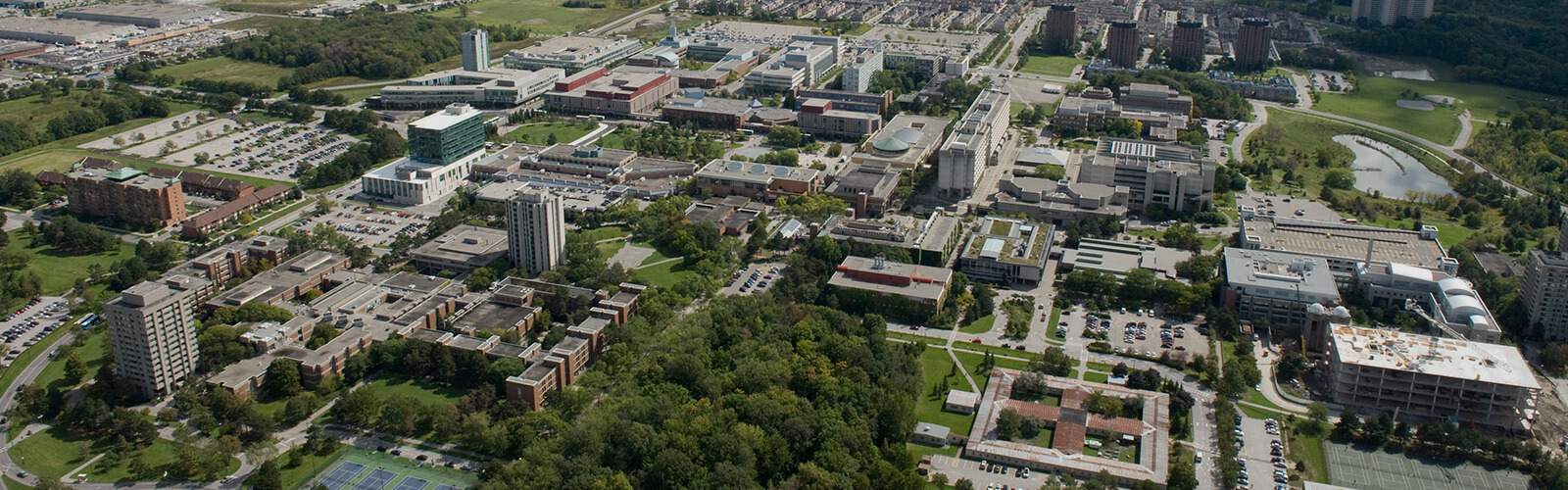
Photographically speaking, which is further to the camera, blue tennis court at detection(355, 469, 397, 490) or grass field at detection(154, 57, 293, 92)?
grass field at detection(154, 57, 293, 92)

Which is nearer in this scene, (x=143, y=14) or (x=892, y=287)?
(x=892, y=287)

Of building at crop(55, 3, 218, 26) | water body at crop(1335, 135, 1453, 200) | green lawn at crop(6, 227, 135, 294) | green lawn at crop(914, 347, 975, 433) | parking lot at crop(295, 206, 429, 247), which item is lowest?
green lawn at crop(914, 347, 975, 433)

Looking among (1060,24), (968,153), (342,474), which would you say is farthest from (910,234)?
(1060,24)

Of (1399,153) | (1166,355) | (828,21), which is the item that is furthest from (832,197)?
(828,21)

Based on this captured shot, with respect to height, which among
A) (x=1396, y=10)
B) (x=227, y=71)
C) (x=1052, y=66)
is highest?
(x=1396, y=10)

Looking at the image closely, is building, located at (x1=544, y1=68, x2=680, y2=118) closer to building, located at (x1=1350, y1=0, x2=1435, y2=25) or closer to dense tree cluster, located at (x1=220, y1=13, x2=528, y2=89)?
dense tree cluster, located at (x1=220, y1=13, x2=528, y2=89)

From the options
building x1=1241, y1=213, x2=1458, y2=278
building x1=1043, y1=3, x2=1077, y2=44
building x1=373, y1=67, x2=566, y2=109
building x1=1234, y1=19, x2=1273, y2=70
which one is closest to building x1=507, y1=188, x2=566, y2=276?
building x1=1241, y1=213, x2=1458, y2=278

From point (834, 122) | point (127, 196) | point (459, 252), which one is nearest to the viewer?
point (459, 252)

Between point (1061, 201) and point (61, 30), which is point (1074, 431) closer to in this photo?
point (1061, 201)
